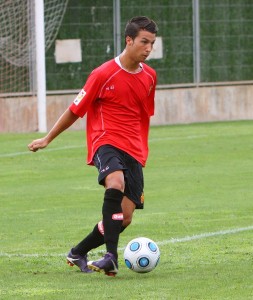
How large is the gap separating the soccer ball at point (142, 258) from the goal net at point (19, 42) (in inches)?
594

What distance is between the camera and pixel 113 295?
298 inches

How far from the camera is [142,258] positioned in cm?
838

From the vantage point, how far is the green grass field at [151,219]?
7.97 metres

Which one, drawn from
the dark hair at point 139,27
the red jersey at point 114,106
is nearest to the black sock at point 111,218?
the red jersey at point 114,106

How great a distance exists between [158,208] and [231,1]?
15.3m

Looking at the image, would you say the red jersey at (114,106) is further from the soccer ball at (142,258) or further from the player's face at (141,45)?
the soccer ball at (142,258)

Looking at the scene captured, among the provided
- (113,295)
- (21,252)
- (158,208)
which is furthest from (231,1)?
(113,295)

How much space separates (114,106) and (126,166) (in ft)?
1.47

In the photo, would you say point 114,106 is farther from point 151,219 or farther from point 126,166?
point 151,219

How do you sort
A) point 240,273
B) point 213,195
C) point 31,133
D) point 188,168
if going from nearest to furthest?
1. point 240,273
2. point 213,195
3. point 188,168
4. point 31,133

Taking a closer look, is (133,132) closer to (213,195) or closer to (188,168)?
(213,195)

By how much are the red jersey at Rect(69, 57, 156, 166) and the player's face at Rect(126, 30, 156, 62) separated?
7.8 inches

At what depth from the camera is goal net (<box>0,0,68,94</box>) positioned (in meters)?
23.3

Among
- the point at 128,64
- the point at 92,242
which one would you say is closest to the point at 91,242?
the point at 92,242
